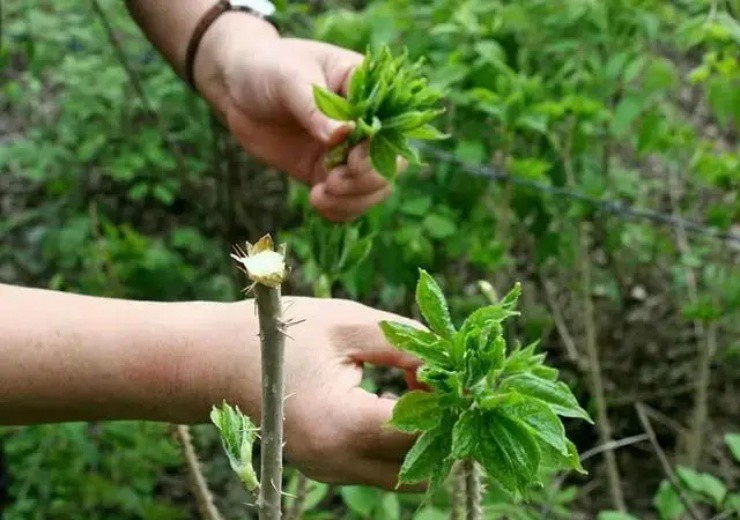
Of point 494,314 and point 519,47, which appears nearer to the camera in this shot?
point 494,314

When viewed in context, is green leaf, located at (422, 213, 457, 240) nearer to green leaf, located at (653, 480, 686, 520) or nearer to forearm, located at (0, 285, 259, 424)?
green leaf, located at (653, 480, 686, 520)

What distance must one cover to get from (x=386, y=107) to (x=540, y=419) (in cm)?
48

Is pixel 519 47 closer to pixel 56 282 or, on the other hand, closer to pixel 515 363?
pixel 56 282

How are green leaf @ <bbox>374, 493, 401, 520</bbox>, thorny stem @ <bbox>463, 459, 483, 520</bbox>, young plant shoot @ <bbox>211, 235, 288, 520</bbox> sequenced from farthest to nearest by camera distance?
green leaf @ <bbox>374, 493, 401, 520</bbox> → thorny stem @ <bbox>463, 459, 483, 520</bbox> → young plant shoot @ <bbox>211, 235, 288, 520</bbox>

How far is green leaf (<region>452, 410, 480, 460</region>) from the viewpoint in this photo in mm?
690

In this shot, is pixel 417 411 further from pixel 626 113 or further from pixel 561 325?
pixel 561 325

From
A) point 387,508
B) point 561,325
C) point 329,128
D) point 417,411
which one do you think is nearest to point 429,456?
point 417,411

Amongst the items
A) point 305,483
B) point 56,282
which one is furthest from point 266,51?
point 56,282

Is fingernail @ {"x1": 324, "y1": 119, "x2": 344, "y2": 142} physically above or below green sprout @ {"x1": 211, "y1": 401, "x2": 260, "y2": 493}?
below

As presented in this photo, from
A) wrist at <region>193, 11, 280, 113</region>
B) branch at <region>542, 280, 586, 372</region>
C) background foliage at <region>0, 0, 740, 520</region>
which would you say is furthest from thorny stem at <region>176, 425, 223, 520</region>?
branch at <region>542, 280, 586, 372</region>

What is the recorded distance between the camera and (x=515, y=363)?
2.56ft

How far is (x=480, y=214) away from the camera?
6.55 ft

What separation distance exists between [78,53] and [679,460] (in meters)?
1.90

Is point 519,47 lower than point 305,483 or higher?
higher
